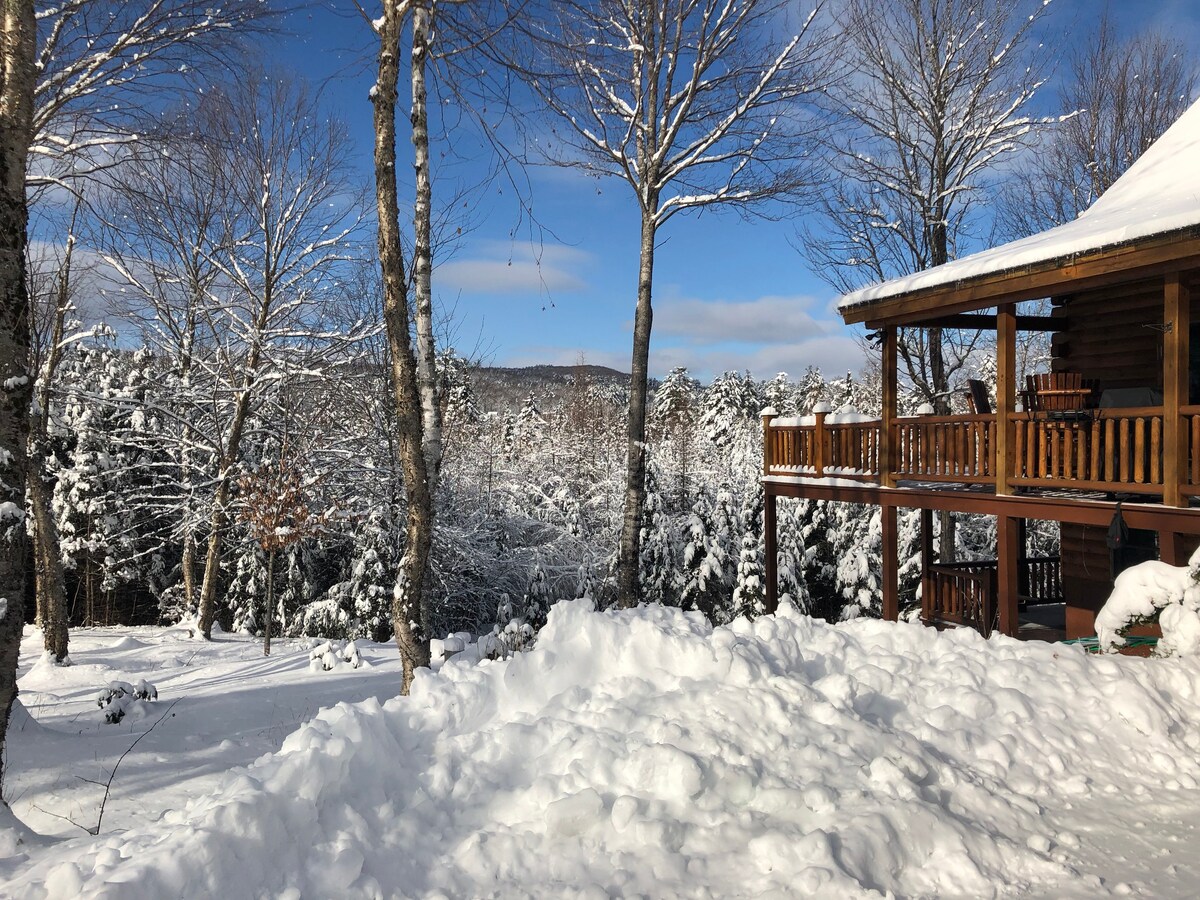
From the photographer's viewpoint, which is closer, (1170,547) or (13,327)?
(13,327)

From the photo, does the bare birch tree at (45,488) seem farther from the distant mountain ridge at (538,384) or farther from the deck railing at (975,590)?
the distant mountain ridge at (538,384)

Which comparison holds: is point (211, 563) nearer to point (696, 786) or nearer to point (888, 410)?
point (888, 410)

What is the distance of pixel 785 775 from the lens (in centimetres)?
342

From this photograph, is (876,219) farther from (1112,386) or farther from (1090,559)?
(1090,559)

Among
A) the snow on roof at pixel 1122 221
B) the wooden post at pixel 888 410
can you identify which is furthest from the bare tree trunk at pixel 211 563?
the snow on roof at pixel 1122 221

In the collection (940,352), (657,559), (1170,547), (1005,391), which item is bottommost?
(657,559)

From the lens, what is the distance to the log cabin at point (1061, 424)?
6.82m

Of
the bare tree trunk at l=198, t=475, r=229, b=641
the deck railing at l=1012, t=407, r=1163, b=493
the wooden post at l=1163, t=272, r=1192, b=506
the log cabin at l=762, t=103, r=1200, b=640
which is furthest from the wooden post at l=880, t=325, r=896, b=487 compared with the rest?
the bare tree trunk at l=198, t=475, r=229, b=641

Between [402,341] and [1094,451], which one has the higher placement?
[402,341]

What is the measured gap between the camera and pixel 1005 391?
812cm

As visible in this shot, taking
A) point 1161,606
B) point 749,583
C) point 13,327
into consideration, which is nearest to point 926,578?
point 1161,606

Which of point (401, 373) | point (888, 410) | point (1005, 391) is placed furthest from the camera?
point (888, 410)

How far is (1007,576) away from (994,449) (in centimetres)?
149

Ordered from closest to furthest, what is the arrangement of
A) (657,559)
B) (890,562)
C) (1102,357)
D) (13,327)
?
(13,327), (1102,357), (890,562), (657,559)
